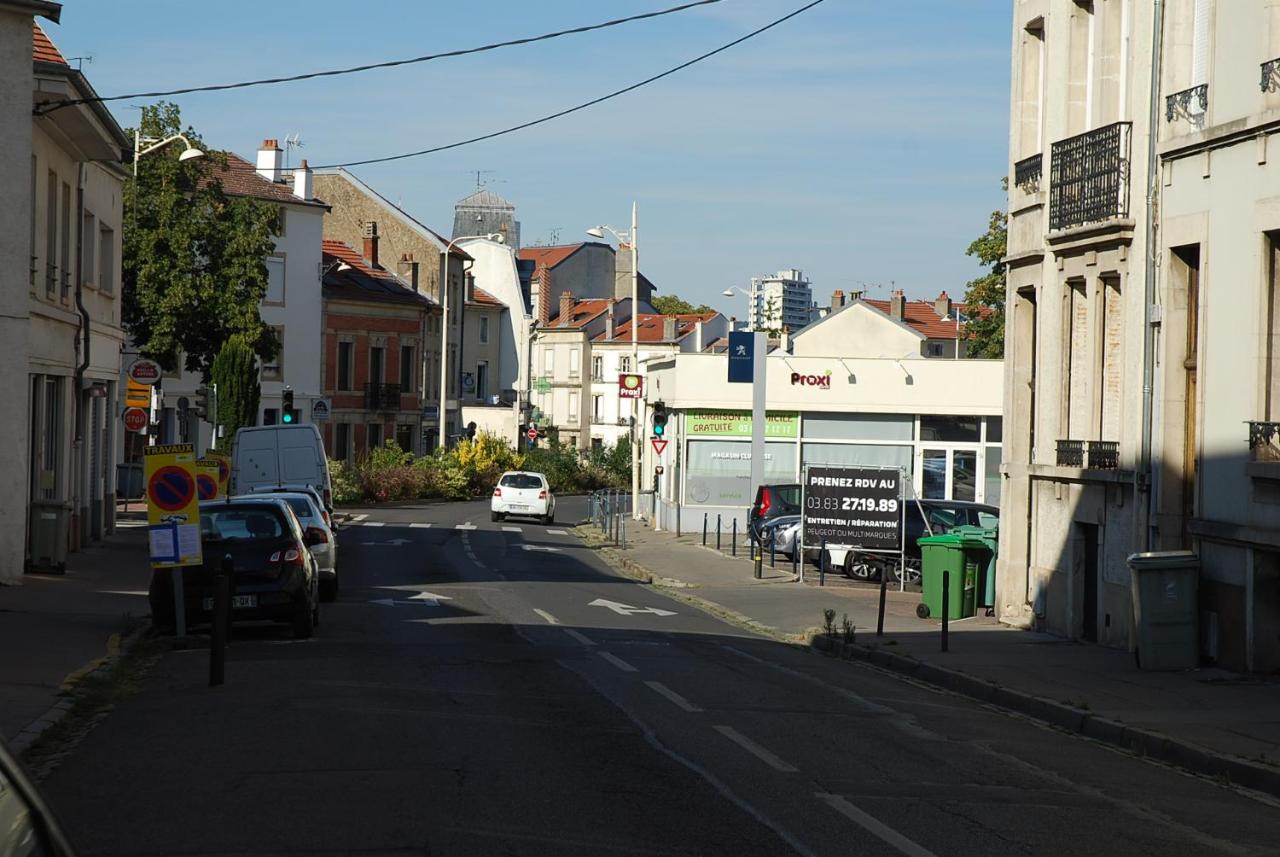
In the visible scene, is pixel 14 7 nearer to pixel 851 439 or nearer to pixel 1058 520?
pixel 1058 520

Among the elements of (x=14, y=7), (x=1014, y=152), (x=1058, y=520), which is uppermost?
(x=14, y=7)

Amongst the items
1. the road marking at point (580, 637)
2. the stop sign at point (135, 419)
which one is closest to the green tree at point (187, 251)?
the stop sign at point (135, 419)

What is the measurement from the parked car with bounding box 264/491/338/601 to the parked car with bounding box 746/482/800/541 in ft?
46.5

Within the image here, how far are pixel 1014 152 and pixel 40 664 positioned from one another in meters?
15.2

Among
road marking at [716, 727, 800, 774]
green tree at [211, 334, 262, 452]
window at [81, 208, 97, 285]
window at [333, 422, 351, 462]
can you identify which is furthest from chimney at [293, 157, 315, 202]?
road marking at [716, 727, 800, 774]

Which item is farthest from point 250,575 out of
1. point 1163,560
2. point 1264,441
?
point 1264,441

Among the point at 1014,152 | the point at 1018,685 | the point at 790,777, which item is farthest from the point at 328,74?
the point at 790,777

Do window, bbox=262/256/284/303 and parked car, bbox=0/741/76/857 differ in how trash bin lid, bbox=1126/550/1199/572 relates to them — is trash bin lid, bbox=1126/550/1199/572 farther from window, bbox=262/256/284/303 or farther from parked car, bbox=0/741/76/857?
window, bbox=262/256/284/303

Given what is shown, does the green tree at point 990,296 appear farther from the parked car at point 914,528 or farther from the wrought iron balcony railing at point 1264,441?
the wrought iron balcony railing at point 1264,441

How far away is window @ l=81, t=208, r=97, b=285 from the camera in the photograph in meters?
31.8

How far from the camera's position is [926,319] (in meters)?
121

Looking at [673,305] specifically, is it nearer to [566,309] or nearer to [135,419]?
[566,309]

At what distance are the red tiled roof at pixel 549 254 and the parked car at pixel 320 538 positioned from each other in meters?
84.5

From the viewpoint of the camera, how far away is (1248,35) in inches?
650
